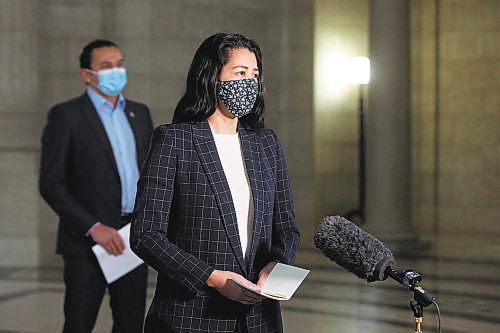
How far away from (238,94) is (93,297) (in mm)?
2507

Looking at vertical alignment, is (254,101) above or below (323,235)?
above

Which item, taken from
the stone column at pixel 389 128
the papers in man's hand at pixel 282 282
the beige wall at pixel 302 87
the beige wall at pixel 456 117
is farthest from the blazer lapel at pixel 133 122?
the beige wall at pixel 456 117

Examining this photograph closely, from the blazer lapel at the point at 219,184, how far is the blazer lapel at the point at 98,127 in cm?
240

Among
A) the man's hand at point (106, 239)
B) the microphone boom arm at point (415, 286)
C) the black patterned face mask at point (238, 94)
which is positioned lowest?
the man's hand at point (106, 239)

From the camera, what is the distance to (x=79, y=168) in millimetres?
5980

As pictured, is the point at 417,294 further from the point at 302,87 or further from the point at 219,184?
the point at 302,87

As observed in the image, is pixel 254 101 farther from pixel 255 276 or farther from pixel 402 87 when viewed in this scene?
pixel 402 87

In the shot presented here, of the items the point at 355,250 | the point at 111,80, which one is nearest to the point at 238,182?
the point at 355,250

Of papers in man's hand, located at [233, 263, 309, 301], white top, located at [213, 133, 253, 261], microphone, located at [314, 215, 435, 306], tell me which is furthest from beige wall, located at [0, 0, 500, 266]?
microphone, located at [314, 215, 435, 306]

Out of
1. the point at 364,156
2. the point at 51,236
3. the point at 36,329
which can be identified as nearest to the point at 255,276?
the point at 36,329

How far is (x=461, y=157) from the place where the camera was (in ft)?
49.7

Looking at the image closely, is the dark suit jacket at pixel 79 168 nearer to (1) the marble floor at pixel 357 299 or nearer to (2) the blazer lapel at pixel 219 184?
(2) the blazer lapel at pixel 219 184

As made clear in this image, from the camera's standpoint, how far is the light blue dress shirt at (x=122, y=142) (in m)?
6.02

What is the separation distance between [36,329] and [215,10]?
5843 mm
